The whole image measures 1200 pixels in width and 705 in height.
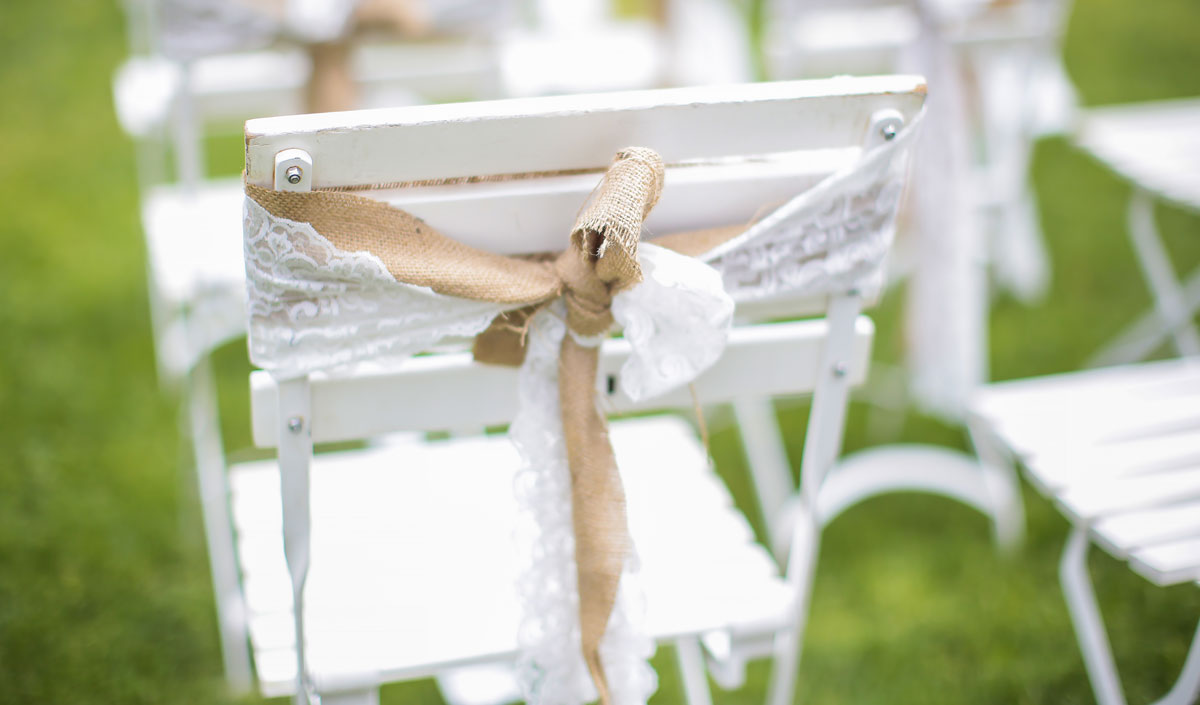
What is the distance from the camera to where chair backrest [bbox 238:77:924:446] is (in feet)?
3.45

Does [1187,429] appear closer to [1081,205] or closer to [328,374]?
[328,374]

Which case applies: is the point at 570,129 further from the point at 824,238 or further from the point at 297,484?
the point at 297,484

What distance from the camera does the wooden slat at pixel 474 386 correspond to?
1.24m

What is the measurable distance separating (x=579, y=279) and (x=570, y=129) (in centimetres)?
16

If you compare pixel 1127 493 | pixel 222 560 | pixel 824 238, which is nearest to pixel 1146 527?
pixel 1127 493

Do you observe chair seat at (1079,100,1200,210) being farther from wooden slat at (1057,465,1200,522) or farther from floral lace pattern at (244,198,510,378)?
floral lace pattern at (244,198,510,378)

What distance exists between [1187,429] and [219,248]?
1717 mm

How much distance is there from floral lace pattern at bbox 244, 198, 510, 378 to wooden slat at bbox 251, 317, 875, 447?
9 centimetres

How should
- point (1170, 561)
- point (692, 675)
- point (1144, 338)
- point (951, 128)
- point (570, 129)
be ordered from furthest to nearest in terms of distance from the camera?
point (1144, 338) < point (951, 128) < point (692, 675) < point (1170, 561) < point (570, 129)

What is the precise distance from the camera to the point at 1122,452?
1.67 m

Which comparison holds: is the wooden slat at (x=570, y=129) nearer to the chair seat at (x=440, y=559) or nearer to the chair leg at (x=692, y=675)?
the chair seat at (x=440, y=559)

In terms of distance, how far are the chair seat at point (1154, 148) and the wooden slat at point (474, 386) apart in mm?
1277

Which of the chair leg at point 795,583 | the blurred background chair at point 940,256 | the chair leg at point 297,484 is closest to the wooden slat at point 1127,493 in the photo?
the chair leg at point 795,583

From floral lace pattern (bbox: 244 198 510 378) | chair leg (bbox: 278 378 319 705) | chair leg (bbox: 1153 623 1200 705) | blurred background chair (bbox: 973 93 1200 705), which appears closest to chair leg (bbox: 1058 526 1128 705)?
blurred background chair (bbox: 973 93 1200 705)
